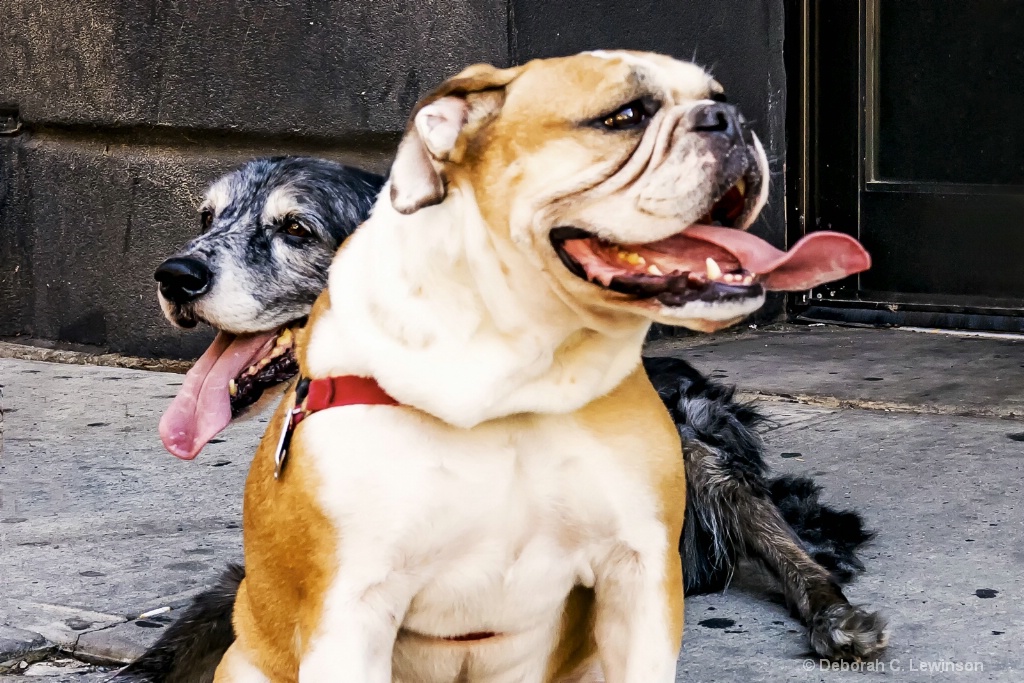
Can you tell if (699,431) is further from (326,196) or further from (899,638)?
(326,196)

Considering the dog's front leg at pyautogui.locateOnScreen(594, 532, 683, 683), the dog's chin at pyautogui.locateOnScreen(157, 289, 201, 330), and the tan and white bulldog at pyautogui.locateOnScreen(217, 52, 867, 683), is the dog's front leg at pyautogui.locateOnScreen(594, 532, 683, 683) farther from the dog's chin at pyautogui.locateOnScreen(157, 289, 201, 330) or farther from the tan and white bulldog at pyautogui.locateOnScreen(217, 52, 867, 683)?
the dog's chin at pyautogui.locateOnScreen(157, 289, 201, 330)

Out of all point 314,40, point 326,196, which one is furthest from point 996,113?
point 326,196

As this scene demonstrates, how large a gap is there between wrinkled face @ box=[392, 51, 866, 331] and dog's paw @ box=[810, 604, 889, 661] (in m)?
0.91

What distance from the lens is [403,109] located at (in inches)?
223

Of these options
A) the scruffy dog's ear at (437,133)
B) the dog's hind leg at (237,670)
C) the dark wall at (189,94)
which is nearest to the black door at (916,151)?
the dark wall at (189,94)

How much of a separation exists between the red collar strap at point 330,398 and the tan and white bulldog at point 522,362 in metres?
0.02

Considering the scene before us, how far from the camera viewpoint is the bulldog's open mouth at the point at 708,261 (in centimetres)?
233

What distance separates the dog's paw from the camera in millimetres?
3018

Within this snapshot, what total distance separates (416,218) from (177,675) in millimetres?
1170

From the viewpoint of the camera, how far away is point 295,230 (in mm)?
3754

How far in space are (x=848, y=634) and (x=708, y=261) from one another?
106 cm

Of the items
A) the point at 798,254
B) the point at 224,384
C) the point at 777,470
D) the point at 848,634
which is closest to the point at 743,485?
the point at 848,634

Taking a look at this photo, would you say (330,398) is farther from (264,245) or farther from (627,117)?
(264,245)

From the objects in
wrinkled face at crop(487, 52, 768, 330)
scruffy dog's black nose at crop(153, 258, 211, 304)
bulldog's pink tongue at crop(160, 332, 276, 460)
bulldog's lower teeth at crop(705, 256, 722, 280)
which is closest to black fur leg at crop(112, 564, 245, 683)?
bulldog's pink tongue at crop(160, 332, 276, 460)
